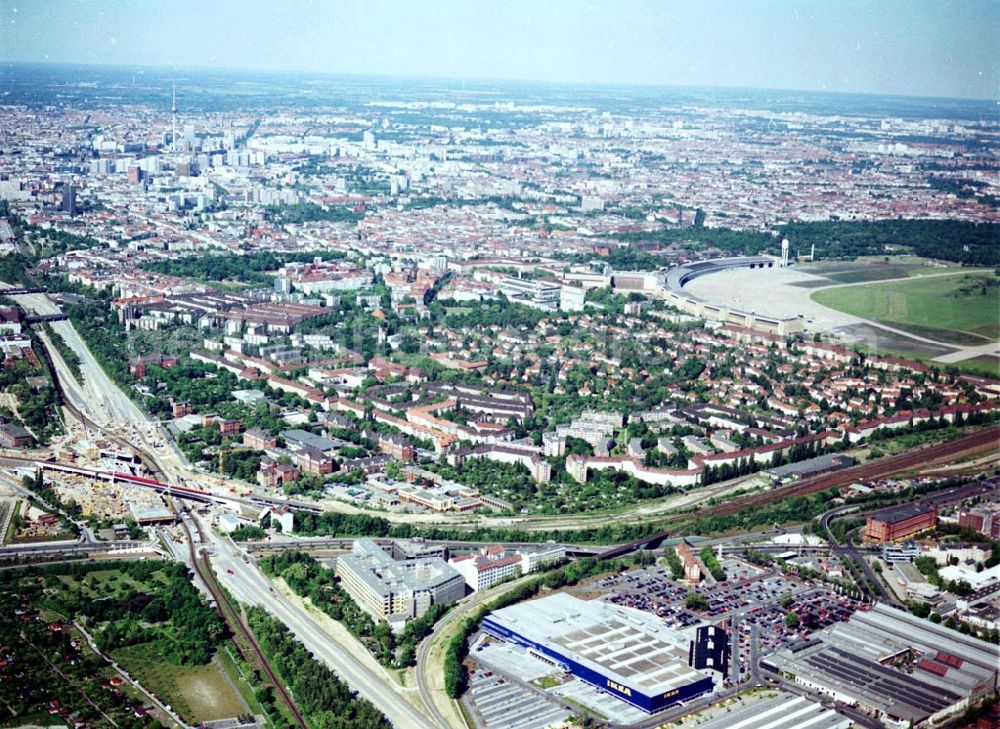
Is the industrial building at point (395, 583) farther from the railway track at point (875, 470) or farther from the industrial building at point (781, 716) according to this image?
the railway track at point (875, 470)

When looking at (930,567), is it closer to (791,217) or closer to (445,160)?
(791,217)

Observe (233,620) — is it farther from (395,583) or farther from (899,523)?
(899,523)

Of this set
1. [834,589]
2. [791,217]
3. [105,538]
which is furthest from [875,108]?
[105,538]

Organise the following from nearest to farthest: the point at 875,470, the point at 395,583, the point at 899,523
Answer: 1. the point at 395,583
2. the point at 899,523
3. the point at 875,470

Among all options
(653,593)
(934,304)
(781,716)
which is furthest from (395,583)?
(934,304)

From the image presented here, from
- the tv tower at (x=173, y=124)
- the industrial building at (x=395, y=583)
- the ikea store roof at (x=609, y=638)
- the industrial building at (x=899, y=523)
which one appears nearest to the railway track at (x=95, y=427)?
the industrial building at (x=395, y=583)

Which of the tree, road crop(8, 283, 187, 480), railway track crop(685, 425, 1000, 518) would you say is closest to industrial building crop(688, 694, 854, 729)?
the tree
